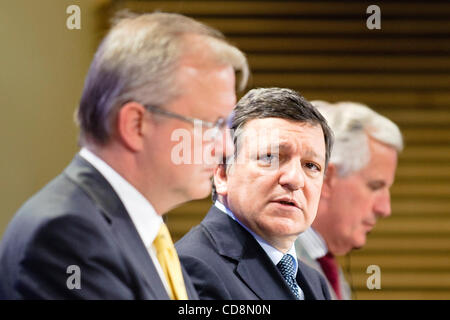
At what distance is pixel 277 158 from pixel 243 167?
10 centimetres

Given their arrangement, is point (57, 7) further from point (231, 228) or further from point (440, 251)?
point (440, 251)

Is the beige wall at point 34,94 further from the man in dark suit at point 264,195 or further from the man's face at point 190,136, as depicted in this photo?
the man's face at point 190,136

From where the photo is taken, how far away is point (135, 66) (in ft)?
4.70

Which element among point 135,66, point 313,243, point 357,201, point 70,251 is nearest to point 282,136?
point 135,66

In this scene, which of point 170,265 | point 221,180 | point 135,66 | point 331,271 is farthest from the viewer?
point 331,271

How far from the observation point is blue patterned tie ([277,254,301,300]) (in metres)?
2.05

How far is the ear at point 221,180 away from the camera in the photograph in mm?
2023

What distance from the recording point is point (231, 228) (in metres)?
2.02

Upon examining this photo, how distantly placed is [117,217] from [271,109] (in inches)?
26.4

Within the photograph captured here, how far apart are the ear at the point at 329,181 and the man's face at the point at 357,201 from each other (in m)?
0.01

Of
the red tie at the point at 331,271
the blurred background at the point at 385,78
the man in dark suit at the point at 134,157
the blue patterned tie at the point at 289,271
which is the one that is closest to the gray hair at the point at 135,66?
the man in dark suit at the point at 134,157

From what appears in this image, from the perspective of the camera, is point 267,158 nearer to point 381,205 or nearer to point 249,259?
point 249,259

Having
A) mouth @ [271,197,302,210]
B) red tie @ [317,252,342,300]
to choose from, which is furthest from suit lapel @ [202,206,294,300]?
red tie @ [317,252,342,300]

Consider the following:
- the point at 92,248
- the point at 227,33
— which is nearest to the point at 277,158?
the point at 92,248
